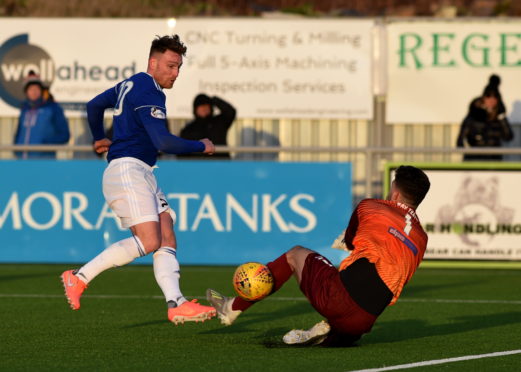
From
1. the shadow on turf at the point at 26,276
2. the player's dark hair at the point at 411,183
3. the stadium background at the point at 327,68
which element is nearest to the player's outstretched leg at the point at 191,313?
the player's dark hair at the point at 411,183

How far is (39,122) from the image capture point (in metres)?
17.6

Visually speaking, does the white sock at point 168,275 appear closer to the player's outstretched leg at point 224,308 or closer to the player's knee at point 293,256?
the player's outstretched leg at point 224,308

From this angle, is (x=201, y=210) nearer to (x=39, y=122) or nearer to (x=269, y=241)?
(x=269, y=241)

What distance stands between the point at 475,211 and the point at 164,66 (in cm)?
685

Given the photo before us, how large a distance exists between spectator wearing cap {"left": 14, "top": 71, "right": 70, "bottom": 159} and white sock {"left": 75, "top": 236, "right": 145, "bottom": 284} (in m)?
9.05

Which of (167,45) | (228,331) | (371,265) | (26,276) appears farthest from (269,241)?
(371,265)

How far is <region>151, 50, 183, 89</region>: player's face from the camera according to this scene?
28.5 ft

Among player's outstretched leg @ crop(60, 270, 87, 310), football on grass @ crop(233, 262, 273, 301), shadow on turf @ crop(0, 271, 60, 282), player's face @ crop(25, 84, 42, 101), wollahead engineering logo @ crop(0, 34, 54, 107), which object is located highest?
wollahead engineering logo @ crop(0, 34, 54, 107)

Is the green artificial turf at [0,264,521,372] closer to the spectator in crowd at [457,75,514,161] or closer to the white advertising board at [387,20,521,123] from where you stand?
the spectator in crowd at [457,75,514,161]

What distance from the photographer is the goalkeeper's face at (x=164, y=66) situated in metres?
8.67

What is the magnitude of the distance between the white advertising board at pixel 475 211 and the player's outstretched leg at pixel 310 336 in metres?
6.42

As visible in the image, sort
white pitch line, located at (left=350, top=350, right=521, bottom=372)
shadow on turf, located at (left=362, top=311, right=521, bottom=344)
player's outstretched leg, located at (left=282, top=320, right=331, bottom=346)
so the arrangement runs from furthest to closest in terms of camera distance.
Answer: shadow on turf, located at (left=362, top=311, right=521, bottom=344) → player's outstretched leg, located at (left=282, top=320, right=331, bottom=346) → white pitch line, located at (left=350, top=350, right=521, bottom=372)

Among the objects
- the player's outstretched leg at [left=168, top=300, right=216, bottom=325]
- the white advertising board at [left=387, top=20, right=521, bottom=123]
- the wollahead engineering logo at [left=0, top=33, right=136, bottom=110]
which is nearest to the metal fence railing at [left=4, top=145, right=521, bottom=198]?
the white advertising board at [left=387, top=20, right=521, bottom=123]

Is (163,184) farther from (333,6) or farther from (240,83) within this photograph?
(333,6)
